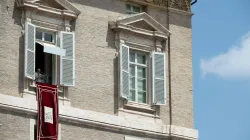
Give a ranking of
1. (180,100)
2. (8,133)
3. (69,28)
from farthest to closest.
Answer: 1. (180,100)
2. (69,28)
3. (8,133)

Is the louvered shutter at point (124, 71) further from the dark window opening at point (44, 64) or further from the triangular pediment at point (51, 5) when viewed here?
the dark window opening at point (44, 64)

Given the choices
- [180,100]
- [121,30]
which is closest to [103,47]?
[121,30]

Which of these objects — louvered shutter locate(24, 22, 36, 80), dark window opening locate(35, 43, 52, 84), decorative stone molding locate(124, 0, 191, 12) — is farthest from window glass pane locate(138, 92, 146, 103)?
louvered shutter locate(24, 22, 36, 80)

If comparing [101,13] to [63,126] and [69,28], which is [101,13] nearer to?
[69,28]

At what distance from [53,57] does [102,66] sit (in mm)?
2211

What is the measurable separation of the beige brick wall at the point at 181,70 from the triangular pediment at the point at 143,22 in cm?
87

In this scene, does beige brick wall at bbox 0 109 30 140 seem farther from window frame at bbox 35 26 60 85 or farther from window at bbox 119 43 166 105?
window at bbox 119 43 166 105

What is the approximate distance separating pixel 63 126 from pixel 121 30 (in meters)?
4.92

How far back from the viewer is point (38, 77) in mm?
45750

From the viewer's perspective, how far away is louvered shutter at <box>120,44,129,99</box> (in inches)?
1880

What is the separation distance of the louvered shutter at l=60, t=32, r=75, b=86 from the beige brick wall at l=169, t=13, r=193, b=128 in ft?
16.8

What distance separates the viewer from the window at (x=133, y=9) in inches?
1949

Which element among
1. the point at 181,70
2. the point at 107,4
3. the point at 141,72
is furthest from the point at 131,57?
the point at 181,70

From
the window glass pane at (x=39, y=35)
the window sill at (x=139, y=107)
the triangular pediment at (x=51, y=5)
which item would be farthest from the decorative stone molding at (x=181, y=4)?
the window glass pane at (x=39, y=35)
